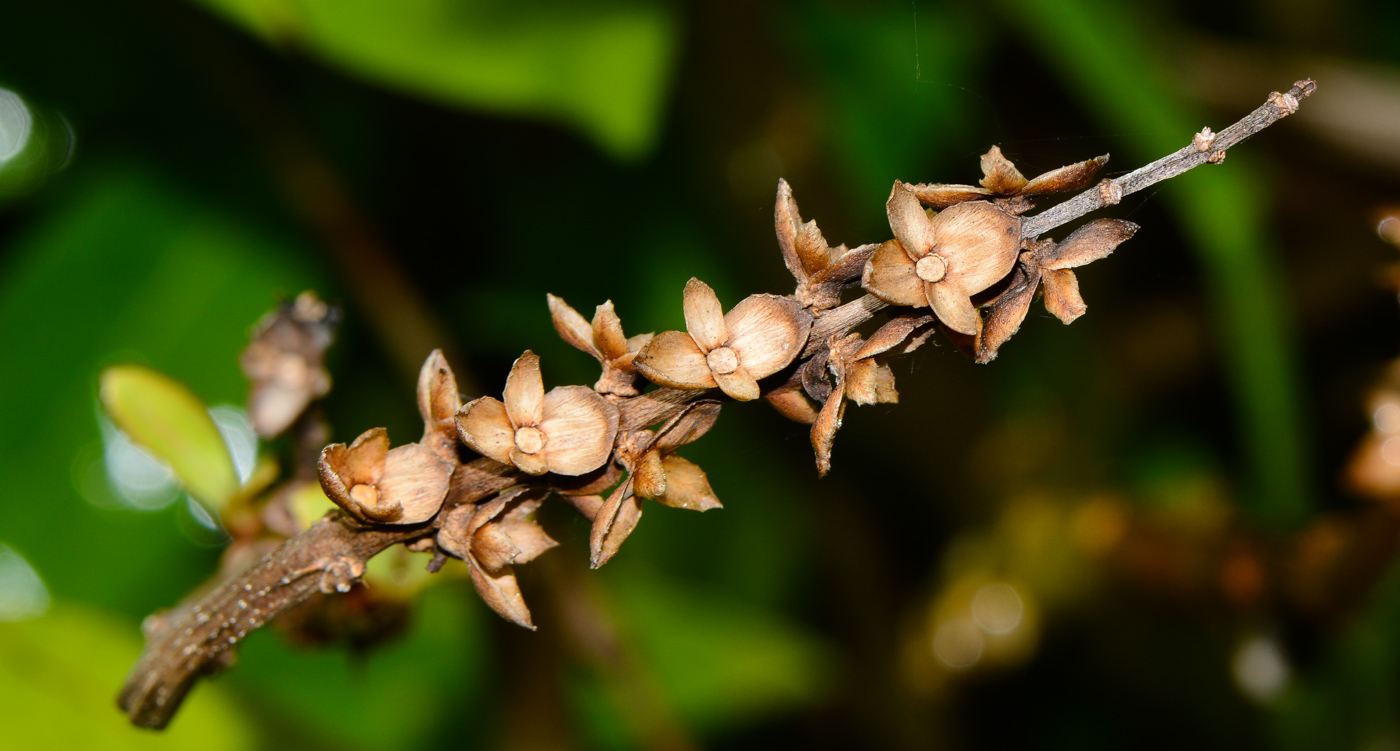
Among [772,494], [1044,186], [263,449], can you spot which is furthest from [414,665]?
[1044,186]

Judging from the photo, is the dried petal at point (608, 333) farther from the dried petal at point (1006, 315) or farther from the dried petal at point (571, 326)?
the dried petal at point (1006, 315)

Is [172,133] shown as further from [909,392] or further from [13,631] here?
[909,392]

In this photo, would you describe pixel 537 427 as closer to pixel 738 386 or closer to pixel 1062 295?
pixel 738 386

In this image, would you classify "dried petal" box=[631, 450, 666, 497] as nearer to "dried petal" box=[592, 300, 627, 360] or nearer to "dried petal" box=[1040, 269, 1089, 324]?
"dried petal" box=[592, 300, 627, 360]

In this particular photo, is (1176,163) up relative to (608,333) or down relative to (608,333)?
up

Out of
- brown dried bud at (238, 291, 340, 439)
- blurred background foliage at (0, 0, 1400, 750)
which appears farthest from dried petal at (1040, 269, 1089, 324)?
blurred background foliage at (0, 0, 1400, 750)

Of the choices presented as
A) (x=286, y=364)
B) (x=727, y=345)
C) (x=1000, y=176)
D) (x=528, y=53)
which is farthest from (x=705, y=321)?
(x=528, y=53)
